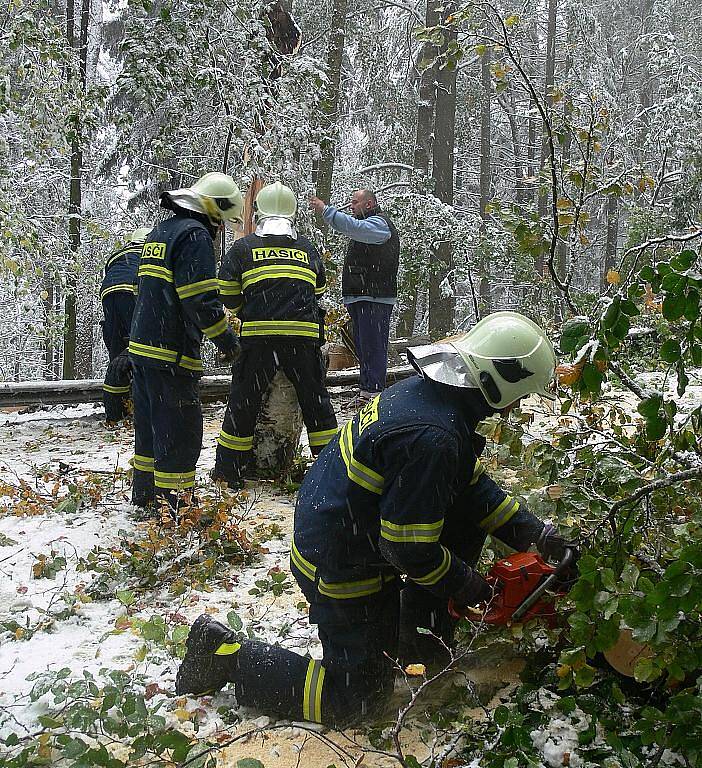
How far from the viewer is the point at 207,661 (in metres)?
2.97

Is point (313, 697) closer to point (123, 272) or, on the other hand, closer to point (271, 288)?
point (271, 288)

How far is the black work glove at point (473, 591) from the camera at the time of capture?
2.76 m

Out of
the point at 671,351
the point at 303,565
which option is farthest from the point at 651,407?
the point at 303,565

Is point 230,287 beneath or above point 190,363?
above

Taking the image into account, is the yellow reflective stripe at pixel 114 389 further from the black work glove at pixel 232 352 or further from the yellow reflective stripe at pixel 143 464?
the black work glove at pixel 232 352

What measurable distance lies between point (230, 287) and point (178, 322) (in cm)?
77

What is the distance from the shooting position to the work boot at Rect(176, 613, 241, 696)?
2965 mm

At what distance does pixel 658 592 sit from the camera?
1.74 m

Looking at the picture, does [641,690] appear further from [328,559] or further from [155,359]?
[155,359]

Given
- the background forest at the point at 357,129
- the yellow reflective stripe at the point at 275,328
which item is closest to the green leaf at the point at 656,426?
the background forest at the point at 357,129

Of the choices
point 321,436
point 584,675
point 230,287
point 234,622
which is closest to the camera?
point 584,675

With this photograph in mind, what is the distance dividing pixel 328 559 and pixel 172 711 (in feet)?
2.95

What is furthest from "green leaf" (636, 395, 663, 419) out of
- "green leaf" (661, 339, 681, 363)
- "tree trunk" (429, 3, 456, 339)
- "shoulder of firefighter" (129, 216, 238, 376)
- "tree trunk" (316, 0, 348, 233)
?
"tree trunk" (316, 0, 348, 233)

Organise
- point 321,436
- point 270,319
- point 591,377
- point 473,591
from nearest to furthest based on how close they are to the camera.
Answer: point 591,377, point 473,591, point 270,319, point 321,436
